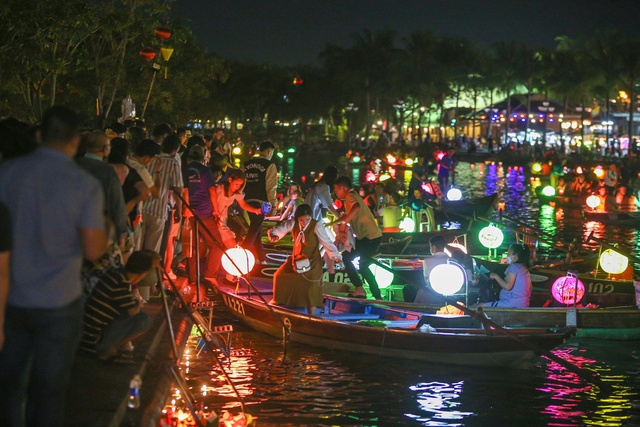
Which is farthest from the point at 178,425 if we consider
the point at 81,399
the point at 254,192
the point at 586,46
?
the point at 586,46

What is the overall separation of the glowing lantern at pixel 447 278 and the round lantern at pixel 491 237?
5.04 m

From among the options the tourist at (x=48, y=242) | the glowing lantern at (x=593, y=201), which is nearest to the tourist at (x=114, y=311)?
the tourist at (x=48, y=242)

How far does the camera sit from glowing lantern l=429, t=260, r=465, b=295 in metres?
11.9

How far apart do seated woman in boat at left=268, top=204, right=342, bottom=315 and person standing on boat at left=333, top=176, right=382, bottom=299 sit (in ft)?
3.17

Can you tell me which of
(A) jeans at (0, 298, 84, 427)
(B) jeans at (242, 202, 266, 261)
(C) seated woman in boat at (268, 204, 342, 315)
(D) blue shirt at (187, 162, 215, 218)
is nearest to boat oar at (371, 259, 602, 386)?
(C) seated woman in boat at (268, 204, 342, 315)

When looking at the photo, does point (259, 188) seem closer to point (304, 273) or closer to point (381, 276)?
point (381, 276)

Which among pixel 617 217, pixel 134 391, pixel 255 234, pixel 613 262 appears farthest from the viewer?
pixel 617 217

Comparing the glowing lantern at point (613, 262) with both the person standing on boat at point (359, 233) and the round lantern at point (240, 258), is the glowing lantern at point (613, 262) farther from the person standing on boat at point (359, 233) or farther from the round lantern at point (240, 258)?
the round lantern at point (240, 258)

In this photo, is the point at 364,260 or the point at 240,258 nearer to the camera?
the point at 240,258

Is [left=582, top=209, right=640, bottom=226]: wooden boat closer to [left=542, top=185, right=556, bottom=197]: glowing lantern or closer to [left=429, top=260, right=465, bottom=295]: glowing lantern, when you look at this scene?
[left=542, top=185, right=556, bottom=197]: glowing lantern

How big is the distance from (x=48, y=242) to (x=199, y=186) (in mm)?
8281

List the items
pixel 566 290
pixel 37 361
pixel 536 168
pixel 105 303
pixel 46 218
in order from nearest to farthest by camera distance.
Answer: pixel 46 218
pixel 37 361
pixel 105 303
pixel 566 290
pixel 536 168

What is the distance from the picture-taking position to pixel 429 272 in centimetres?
1262

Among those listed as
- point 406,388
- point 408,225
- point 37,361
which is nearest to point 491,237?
A: point 408,225
